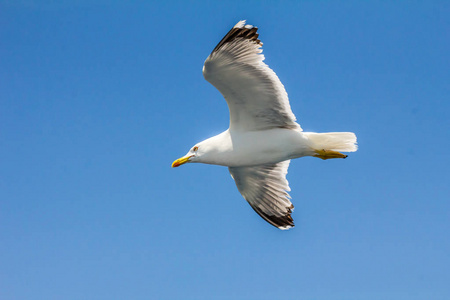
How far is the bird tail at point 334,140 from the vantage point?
7.59 meters

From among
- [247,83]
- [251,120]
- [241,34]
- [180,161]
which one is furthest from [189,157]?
[241,34]

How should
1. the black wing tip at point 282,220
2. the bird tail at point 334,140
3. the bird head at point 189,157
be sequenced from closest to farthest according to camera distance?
the bird tail at point 334,140
the bird head at point 189,157
the black wing tip at point 282,220

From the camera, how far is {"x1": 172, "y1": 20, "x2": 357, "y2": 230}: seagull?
22.6 feet

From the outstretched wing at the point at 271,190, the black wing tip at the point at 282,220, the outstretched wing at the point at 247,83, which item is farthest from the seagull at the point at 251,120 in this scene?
the black wing tip at the point at 282,220

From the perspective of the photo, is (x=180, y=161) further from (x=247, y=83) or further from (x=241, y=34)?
(x=241, y=34)

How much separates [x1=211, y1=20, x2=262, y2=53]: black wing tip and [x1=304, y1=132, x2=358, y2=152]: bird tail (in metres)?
1.71

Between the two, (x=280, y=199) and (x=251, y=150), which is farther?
(x=280, y=199)

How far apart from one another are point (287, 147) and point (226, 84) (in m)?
1.39

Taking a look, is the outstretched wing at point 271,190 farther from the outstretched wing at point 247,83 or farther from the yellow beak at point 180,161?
the outstretched wing at point 247,83

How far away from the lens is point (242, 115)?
7.63 m

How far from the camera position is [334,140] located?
7.60 metres

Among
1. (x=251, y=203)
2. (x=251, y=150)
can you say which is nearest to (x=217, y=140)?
(x=251, y=150)

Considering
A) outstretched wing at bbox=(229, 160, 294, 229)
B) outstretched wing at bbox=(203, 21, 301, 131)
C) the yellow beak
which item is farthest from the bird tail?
the yellow beak

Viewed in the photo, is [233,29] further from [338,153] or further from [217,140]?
[338,153]
